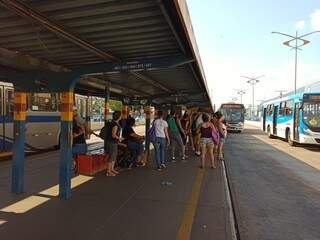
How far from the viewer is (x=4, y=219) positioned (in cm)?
601

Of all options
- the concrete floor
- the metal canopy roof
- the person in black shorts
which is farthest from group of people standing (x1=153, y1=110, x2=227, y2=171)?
the metal canopy roof

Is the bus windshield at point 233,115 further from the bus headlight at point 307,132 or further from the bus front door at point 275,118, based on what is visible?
the bus headlight at point 307,132

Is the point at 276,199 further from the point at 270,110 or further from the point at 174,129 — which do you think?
the point at 270,110

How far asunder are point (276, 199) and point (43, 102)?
10811 mm

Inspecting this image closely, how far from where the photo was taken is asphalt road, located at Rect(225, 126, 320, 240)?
605 cm

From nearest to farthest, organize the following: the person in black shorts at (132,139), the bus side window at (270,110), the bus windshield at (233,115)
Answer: the person in black shorts at (132,139) < the bus side window at (270,110) < the bus windshield at (233,115)

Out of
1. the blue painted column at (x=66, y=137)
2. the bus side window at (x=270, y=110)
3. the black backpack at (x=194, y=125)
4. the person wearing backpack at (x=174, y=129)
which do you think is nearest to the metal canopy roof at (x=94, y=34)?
the blue painted column at (x=66, y=137)

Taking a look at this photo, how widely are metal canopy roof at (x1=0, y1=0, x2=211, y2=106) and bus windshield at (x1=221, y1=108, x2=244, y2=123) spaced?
29213mm

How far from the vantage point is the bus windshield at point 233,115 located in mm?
37562

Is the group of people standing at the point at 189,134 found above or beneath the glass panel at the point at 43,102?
beneath

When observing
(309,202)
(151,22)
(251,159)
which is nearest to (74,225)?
(151,22)

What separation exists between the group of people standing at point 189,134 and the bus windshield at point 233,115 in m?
19.7

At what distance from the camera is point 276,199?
8.29 metres

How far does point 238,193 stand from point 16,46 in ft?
17.8
